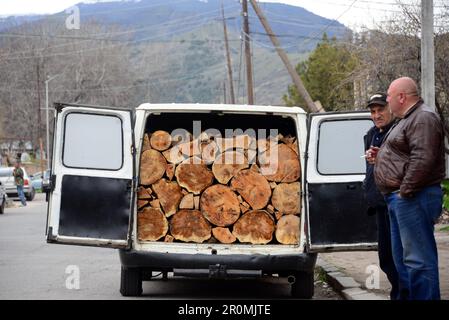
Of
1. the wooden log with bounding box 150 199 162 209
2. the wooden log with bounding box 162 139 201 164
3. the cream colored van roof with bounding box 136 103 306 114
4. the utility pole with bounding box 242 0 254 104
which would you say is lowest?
the wooden log with bounding box 150 199 162 209

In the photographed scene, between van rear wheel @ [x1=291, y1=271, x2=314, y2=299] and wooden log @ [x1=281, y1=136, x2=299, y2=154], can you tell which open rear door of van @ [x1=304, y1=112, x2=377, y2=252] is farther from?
wooden log @ [x1=281, y1=136, x2=299, y2=154]

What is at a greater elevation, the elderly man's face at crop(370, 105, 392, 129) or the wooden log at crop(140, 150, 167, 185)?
the elderly man's face at crop(370, 105, 392, 129)

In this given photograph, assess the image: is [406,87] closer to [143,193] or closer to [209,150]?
[209,150]

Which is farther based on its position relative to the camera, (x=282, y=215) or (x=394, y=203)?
(x=282, y=215)

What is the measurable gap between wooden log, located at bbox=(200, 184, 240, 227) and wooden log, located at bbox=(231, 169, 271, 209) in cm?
11

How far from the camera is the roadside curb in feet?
33.2

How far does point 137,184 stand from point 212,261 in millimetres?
1201

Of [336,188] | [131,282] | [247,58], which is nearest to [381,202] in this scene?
[336,188]

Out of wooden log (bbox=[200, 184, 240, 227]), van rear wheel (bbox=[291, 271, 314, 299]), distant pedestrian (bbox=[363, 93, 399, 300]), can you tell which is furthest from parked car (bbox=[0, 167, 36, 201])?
distant pedestrian (bbox=[363, 93, 399, 300])

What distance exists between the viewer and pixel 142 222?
1093cm

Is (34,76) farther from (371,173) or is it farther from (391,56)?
(371,173)

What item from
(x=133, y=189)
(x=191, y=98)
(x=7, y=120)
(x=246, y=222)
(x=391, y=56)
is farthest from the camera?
(x=191, y=98)

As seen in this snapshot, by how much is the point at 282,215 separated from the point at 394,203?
311 centimetres

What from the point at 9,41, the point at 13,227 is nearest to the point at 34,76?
the point at 9,41
